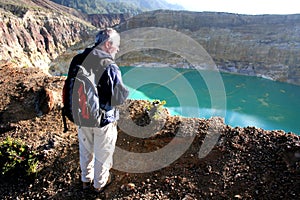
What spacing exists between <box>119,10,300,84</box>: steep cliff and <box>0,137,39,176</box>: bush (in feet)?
86.7

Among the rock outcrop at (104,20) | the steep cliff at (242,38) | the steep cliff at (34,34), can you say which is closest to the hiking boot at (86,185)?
the steep cliff at (34,34)

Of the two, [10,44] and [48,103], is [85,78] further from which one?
[10,44]

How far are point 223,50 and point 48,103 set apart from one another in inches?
1142

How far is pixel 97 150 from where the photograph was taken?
2408 millimetres

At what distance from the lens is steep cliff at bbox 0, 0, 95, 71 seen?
78.5 feet

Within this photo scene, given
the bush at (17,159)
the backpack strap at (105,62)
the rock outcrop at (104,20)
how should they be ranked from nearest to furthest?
the backpack strap at (105,62), the bush at (17,159), the rock outcrop at (104,20)

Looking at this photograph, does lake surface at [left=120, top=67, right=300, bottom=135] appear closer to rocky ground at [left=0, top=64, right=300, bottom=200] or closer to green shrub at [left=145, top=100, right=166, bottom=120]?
green shrub at [left=145, top=100, right=166, bottom=120]

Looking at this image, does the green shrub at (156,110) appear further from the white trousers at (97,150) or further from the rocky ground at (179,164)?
the white trousers at (97,150)

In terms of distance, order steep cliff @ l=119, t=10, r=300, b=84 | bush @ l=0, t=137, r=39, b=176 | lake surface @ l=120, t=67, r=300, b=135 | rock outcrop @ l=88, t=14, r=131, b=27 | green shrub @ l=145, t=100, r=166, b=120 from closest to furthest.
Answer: bush @ l=0, t=137, r=39, b=176, green shrub @ l=145, t=100, r=166, b=120, lake surface @ l=120, t=67, r=300, b=135, steep cliff @ l=119, t=10, r=300, b=84, rock outcrop @ l=88, t=14, r=131, b=27

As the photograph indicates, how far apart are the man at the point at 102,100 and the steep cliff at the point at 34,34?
64.7 ft

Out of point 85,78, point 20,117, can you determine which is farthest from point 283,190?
point 20,117

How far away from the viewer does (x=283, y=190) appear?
246 cm

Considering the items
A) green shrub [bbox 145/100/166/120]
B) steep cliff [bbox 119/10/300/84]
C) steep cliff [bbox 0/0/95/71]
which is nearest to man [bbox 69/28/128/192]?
green shrub [bbox 145/100/166/120]

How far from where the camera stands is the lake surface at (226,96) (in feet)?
51.9
